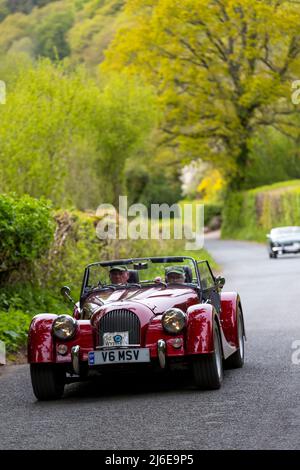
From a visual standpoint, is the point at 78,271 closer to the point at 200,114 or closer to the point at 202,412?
the point at 202,412

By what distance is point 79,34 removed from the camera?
100500mm

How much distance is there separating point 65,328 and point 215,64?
175 feet

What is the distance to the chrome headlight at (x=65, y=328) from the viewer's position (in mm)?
10633

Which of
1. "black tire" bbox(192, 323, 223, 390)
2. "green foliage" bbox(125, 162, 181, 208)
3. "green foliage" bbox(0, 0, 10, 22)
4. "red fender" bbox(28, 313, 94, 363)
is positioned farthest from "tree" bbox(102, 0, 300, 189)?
"black tire" bbox(192, 323, 223, 390)

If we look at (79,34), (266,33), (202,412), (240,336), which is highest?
(202,412)

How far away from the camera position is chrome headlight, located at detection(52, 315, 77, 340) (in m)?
10.6

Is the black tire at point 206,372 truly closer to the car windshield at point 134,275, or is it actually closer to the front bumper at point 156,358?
the front bumper at point 156,358

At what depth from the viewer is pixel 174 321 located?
34.4 ft

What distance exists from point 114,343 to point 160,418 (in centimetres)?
160

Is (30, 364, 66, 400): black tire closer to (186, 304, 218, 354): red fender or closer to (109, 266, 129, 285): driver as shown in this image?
(186, 304, 218, 354): red fender

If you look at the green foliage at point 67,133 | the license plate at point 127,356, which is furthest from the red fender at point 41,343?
the green foliage at point 67,133

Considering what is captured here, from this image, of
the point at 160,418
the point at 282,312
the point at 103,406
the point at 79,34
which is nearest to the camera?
the point at 160,418

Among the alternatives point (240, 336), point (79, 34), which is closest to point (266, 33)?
point (79, 34)

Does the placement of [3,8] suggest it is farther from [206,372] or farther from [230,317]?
[206,372]
